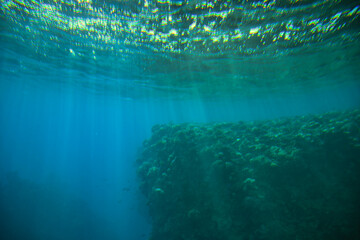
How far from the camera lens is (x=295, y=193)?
866 cm

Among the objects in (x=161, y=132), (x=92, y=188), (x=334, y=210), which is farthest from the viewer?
(x=92, y=188)

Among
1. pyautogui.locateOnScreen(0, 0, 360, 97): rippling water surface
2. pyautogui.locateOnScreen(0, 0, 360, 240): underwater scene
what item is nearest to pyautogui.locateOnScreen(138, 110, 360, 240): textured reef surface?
pyautogui.locateOnScreen(0, 0, 360, 240): underwater scene

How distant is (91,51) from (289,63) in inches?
726

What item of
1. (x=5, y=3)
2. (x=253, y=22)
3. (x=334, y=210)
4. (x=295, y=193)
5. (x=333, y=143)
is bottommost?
(x=334, y=210)

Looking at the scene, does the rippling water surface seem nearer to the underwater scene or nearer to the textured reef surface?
the underwater scene

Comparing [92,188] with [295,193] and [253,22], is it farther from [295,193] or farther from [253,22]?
[253,22]

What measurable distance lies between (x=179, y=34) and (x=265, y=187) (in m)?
10.1

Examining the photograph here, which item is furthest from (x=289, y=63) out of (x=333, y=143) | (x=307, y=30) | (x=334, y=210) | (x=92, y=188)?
(x=92, y=188)

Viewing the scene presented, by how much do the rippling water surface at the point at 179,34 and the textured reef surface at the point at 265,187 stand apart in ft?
20.4

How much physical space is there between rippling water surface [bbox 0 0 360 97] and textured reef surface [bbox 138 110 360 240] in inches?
245

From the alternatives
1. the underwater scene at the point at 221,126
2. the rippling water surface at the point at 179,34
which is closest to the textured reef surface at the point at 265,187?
the underwater scene at the point at 221,126

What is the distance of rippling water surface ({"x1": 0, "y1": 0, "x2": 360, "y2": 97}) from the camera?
7.82m

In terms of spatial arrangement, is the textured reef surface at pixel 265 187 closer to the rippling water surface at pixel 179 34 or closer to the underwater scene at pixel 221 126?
the underwater scene at pixel 221 126

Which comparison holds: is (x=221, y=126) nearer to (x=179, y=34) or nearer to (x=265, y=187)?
(x=265, y=187)
